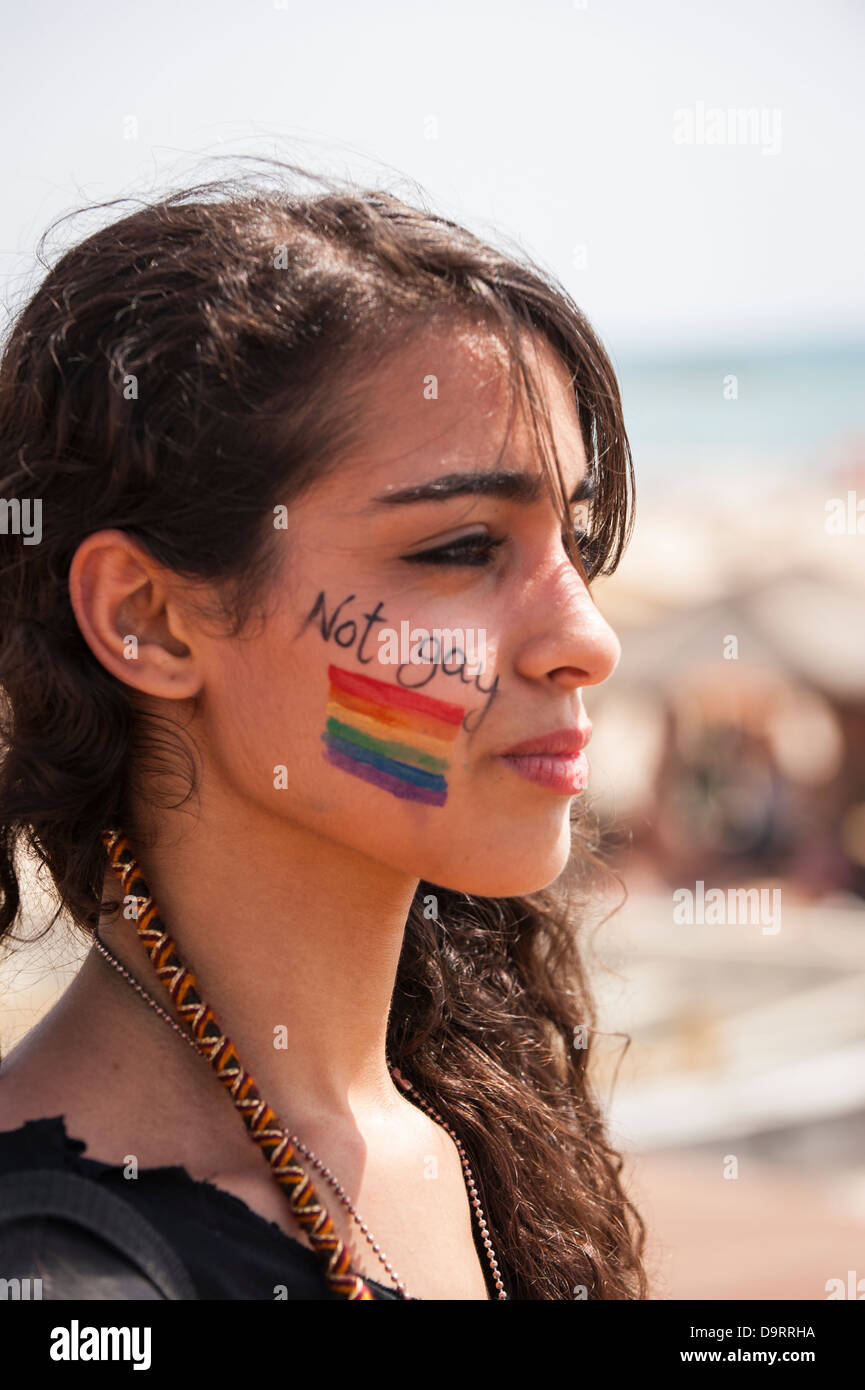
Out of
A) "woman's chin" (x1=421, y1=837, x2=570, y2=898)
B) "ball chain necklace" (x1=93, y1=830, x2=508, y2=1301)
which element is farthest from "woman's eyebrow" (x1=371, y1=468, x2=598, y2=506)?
"ball chain necklace" (x1=93, y1=830, x2=508, y2=1301)

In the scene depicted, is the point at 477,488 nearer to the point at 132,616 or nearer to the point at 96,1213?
the point at 132,616

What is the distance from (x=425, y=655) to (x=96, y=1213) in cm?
79

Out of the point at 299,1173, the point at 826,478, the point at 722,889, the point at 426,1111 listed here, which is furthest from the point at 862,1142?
the point at 826,478

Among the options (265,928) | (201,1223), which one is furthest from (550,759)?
(201,1223)

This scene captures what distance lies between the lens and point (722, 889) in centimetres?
1266

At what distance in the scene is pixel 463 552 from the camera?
169 cm

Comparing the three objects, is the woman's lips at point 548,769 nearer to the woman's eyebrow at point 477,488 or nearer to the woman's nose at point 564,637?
the woman's nose at point 564,637

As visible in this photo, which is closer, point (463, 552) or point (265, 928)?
point (463, 552)

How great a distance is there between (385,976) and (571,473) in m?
0.81

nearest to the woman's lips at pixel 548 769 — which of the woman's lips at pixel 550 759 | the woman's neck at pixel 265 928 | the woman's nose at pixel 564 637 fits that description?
the woman's lips at pixel 550 759

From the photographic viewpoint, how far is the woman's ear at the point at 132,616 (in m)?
1.69

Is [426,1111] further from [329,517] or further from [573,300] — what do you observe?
[573,300]

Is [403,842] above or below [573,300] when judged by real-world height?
below
